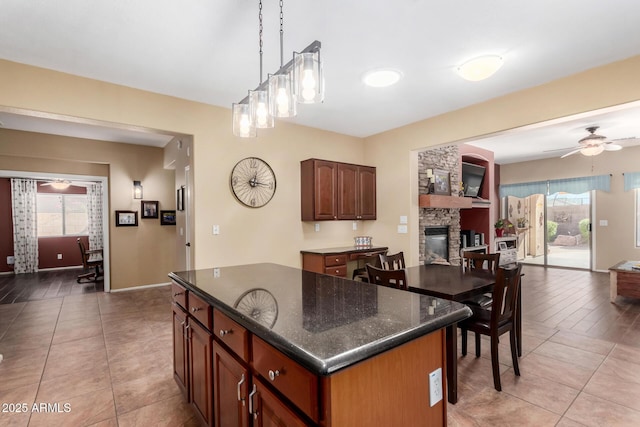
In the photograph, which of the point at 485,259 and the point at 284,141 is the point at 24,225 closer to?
the point at 284,141

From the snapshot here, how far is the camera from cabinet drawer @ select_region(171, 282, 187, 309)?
1.98 meters

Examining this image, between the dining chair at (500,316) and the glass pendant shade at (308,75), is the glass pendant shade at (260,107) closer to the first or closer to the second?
the glass pendant shade at (308,75)

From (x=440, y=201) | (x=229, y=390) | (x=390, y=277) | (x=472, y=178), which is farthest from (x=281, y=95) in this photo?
(x=472, y=178)

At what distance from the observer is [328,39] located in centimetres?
240

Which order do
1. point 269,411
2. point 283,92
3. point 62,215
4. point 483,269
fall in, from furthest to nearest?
point 62,215 → point 483,269 → point 283,92 → point 269,411

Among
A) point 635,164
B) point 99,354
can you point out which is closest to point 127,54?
point 99,354

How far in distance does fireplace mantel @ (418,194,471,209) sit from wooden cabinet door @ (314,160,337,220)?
4.58ft

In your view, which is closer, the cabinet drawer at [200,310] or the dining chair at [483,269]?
the cabinet drawer at [200,310]

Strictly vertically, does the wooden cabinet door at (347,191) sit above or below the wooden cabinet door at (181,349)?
above

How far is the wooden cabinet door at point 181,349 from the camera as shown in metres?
1.98

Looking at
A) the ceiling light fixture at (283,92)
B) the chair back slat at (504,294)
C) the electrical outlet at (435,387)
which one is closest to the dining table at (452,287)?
the chair back slat at (504,294)

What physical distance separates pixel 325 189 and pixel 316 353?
3674mm

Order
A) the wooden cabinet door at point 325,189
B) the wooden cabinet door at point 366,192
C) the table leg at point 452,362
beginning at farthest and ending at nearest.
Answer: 1. the wooden cabinet door at point 366,192
2. the wooden cabinet door at point 325,189
3. the table leg at point 452,362

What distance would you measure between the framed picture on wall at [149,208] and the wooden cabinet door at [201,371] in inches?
191
